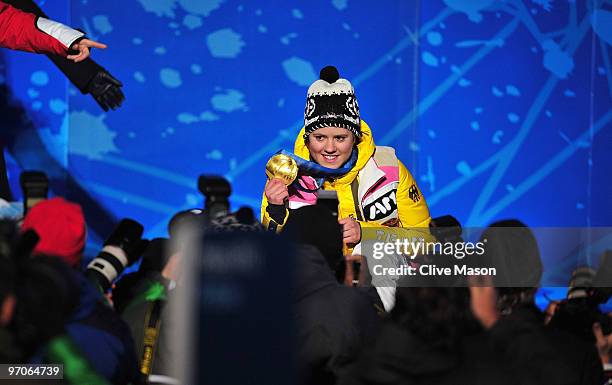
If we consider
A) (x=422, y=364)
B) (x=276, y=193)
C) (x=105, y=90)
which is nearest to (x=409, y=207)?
(x=276, y=193)

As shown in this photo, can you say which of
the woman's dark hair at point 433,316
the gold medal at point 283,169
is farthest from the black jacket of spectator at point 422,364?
the gold medal at point 283,169

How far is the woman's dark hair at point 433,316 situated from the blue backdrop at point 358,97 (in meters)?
3.06

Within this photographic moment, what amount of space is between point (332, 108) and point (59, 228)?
1.84 meters

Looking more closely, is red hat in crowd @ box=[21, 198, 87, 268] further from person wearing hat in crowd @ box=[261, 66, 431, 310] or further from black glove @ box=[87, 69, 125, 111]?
black glove @ box=[87, 69, 125, 111]

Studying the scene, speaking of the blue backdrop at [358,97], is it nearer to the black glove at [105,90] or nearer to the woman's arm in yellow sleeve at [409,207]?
the black glove at [105,90]

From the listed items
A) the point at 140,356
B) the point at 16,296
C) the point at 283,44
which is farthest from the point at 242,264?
the point at 283,44

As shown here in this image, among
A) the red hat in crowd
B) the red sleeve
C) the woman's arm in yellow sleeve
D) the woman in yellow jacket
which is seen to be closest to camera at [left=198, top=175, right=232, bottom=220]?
the red hat in crowd

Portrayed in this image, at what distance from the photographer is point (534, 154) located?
5.44 meters

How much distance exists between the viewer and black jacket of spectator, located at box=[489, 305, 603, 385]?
2172mm

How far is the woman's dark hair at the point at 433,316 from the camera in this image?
6.43ft

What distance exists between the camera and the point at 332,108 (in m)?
3.84

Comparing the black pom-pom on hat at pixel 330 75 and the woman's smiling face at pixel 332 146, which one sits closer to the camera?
the woman's smiling face at pixel 332 146

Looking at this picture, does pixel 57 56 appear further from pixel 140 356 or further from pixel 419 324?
pixel 419 324

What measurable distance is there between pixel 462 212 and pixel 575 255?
2.64ft
